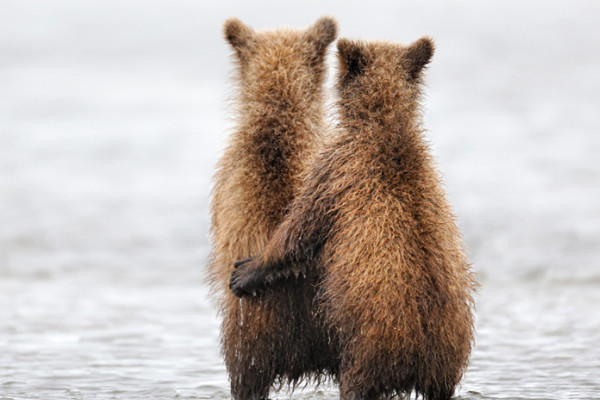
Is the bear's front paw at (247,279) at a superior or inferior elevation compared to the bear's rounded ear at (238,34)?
inferior

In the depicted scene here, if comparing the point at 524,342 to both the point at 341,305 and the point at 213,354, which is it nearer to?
the point at 213,354

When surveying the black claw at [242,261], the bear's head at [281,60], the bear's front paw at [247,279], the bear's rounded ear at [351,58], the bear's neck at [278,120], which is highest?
the bear's head at [281,60]

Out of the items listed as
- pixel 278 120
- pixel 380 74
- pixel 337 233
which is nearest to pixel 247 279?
pixel 337 233

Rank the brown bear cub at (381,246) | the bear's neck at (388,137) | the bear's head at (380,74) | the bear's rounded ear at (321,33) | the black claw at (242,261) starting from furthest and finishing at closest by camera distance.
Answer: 1. the bear's rounded ear at (321,33)
2. the black claw at (242,261)
3. the bear's head at (380,74)
4. the bear's neck at (388,137)
5. the brown bear cub at (381,246)

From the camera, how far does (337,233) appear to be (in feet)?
17.1

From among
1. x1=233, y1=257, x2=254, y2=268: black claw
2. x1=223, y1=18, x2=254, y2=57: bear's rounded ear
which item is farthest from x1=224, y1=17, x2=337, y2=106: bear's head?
x1=233, y1=257, x2=254, y2=268: black claw

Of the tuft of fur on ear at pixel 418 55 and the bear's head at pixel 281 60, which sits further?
the bear's head at pixel 281 60

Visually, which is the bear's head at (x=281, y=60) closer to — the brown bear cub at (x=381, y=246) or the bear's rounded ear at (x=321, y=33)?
the bear's rounded ear at (x=321, y=33)

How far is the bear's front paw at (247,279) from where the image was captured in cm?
548

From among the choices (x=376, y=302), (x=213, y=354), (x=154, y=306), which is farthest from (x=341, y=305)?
(x=154, y=306)

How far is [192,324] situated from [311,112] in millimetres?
4412

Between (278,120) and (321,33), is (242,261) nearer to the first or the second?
(278,120)

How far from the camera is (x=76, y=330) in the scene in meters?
9.70

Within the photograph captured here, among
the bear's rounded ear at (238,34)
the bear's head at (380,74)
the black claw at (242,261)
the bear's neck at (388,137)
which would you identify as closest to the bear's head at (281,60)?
the bear's rounded ear at (238,34)
